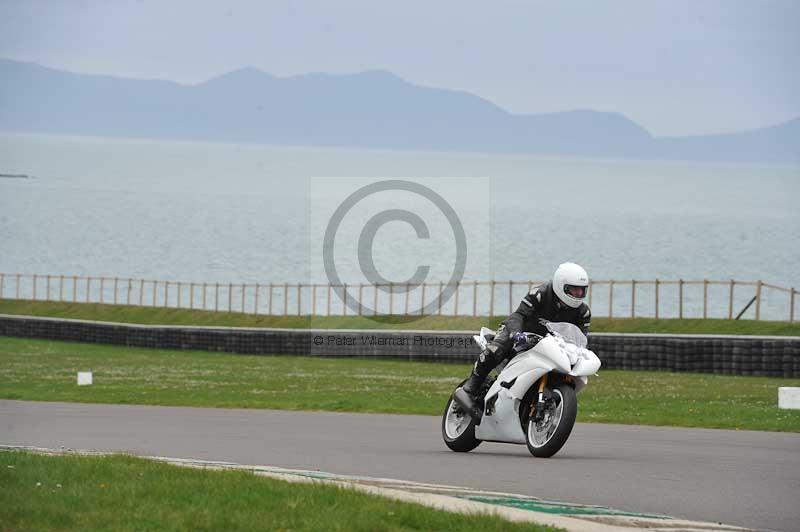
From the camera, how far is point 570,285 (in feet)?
43.2

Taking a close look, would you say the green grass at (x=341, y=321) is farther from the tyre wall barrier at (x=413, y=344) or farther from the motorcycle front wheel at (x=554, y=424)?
the motorcycle front wheel at (x=554, y=424)

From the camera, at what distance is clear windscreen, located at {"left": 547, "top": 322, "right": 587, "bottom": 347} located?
13.3m

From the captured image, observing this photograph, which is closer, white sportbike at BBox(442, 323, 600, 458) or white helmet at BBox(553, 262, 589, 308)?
white sportbike at BBox(442, 323, 600, 458)

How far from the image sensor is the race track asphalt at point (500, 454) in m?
10.6

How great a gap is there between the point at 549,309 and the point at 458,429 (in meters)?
1.84

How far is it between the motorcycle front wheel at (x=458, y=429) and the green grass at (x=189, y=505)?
393cm

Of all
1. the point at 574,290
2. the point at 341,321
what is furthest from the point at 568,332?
the point at 341,321

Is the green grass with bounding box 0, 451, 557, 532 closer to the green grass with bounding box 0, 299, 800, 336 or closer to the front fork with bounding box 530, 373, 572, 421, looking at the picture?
the front fork with bounding box 530, 373, 572, 421

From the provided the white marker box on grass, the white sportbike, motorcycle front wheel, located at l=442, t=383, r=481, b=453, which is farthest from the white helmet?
the white marker box on grass

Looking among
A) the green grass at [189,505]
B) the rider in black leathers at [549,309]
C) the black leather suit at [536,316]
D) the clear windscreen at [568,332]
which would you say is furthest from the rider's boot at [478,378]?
the green grass at [189,505]

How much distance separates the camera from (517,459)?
13.5 m

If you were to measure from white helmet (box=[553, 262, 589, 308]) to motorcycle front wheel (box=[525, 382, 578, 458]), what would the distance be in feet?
2.65

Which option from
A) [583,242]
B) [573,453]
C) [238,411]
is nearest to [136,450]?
[573,453]

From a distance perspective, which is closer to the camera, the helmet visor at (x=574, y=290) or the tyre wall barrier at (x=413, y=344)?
the helmet visor at (x=574, y=290)
